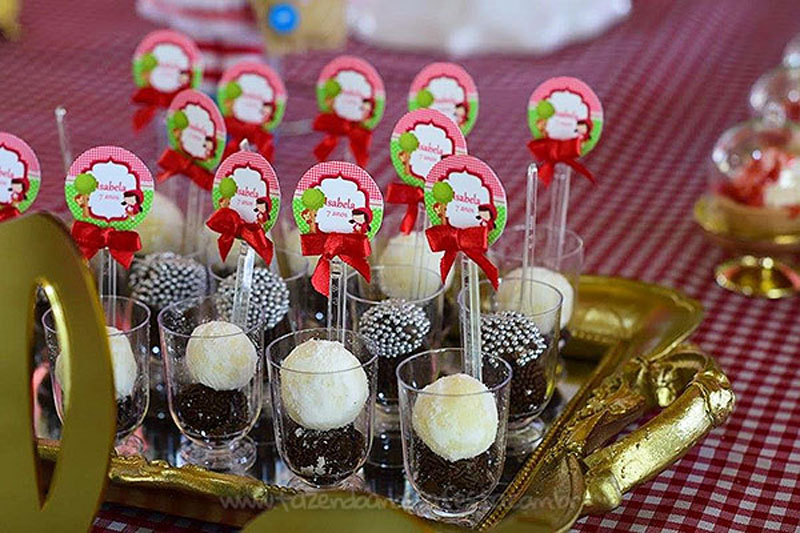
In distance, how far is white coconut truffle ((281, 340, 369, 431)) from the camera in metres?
1.11

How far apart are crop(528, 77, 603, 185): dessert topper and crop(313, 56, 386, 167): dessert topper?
22 cm

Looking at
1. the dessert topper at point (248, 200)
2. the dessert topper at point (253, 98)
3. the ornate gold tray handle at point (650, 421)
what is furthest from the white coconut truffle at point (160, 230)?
the ornate gold tray handle at point (650, 421)

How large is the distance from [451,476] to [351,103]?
1.88 ft

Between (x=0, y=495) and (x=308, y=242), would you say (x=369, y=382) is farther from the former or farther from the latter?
(x=0, y=495)

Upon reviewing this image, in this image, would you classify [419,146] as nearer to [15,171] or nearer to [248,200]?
[248,200]

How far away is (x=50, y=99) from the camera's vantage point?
2.47 meters

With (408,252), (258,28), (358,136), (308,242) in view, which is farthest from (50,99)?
(308,242)

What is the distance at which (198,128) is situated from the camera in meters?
1.42

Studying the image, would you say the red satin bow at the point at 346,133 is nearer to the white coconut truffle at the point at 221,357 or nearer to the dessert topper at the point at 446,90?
the dessert topper at the point at 446,90

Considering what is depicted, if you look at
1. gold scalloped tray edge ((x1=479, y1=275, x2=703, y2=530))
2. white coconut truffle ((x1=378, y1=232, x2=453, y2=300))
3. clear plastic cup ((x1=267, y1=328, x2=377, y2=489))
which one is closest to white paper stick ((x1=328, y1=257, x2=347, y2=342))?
clear plastic cup ((x1=267, y1=328, x2=377, y2=489))

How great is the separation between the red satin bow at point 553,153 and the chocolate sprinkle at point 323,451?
0.41m

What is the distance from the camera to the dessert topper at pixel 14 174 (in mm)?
1234

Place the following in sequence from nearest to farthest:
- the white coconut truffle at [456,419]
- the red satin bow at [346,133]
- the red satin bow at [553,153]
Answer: the white coconut truffle at [456,419], the red satin bow at [553,153], the red satin bow at [346,133]

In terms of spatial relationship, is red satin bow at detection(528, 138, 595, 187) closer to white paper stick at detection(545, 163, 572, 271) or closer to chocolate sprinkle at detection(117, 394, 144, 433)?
white paper stick at detection(545, 163, 572, 271)
